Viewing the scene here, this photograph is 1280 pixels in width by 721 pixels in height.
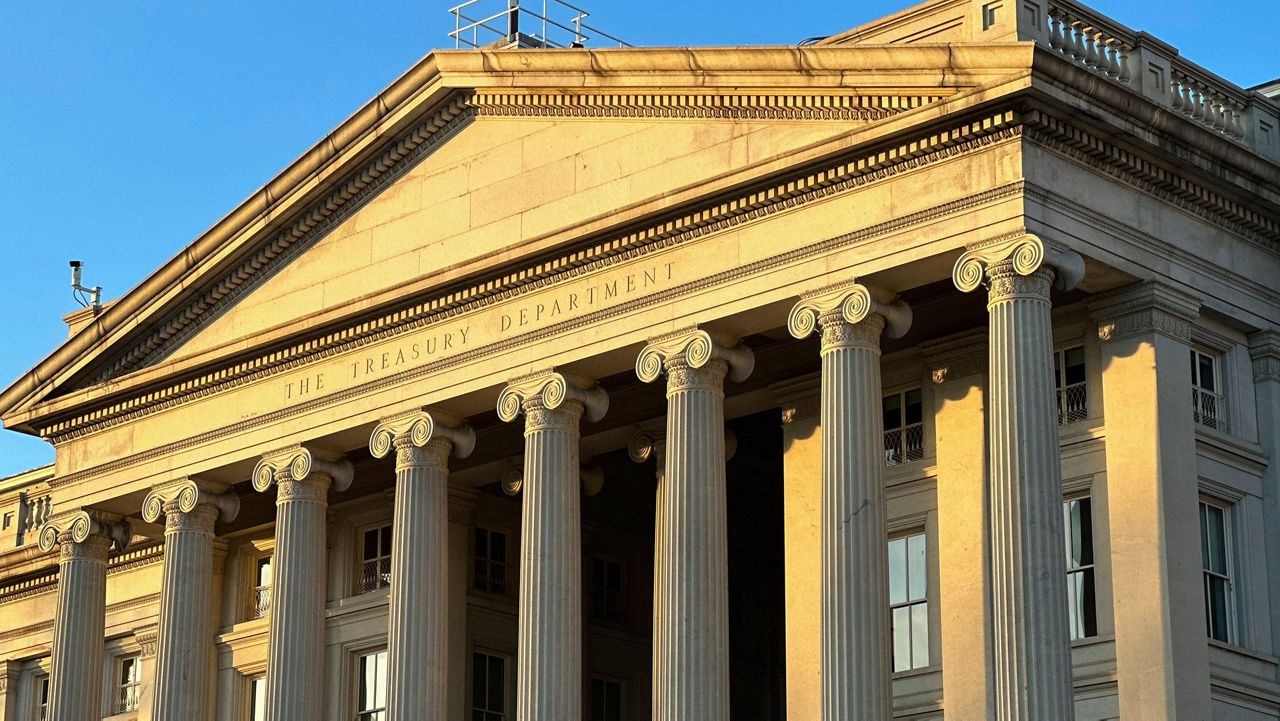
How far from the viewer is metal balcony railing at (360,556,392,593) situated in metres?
45.5

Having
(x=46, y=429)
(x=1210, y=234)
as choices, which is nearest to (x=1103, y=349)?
(x=1210, y=234)

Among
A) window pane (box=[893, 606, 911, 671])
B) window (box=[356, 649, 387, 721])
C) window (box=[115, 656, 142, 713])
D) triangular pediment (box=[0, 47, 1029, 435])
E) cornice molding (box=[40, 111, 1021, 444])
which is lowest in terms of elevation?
window pane (box=[893, 606, 911, 671])

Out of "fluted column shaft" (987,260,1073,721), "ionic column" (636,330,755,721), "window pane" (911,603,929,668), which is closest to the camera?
"fluted column shaft" (987,260,1073,721)

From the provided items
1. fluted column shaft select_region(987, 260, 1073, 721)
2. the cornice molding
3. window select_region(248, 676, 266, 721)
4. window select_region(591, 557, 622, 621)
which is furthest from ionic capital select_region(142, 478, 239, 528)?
fluted column shaft select_region(987, 260, 1073, 721)

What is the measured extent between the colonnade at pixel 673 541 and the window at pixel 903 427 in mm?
2023

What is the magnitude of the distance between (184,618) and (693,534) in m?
12.2

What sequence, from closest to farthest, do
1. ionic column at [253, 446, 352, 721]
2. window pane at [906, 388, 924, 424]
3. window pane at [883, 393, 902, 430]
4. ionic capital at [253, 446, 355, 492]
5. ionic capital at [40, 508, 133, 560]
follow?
window pane at [906, 388, 924, 424]
window pane at [883, 393, 902, 430]
ionic column at [253, 446, 352, 721]
ionic capital at [253, 446, 355, 492]
ionic capital at [40, 508, 133, 560]

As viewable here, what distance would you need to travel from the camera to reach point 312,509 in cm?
4247

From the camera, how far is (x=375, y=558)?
4591 centimetres

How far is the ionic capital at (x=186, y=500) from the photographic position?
44281mm

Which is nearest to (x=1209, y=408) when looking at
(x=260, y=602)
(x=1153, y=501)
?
(x=1153, y=501)

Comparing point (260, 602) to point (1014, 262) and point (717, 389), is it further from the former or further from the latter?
point (1014, 262)

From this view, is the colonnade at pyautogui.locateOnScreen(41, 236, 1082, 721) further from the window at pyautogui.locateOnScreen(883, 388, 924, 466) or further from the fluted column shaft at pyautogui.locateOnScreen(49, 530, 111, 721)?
the window at pyautogui.locateOnScreen(883, 388, 924, 466)

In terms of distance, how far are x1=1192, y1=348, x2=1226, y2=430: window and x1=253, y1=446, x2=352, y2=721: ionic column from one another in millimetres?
15111
